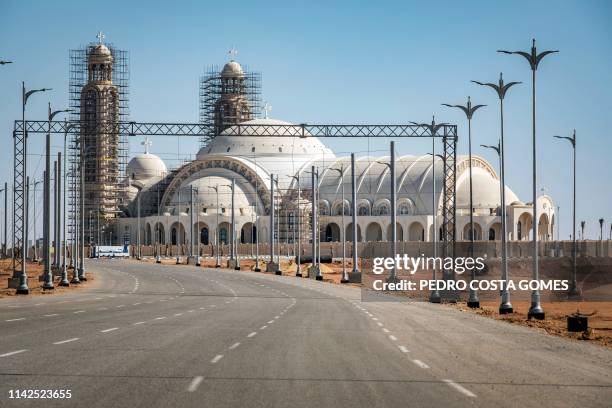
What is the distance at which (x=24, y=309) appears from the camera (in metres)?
37.3

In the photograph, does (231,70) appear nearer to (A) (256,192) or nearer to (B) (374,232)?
(A) (256,192)

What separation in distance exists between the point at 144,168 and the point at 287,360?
164m

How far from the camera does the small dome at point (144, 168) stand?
180m

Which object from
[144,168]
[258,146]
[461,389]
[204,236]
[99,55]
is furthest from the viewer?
[144,168]

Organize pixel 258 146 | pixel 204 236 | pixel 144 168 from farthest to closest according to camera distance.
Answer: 1. pixel 144 168
2. pixel 258 146
3. pixel 204 236

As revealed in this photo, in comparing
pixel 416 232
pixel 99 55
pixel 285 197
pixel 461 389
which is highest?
pixel 99 55

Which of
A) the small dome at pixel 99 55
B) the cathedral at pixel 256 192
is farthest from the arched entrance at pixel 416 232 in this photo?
the small dome at pixel 99 55

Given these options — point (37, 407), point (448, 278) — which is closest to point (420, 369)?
point (37, 407)

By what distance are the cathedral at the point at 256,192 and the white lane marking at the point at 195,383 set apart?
111488 millimetres

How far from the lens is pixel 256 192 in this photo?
14825 cm

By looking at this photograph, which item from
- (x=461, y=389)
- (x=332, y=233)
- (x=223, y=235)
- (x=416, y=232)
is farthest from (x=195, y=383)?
(x=223, y=235)

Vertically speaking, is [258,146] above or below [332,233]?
above

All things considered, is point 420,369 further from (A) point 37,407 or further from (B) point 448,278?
(B) point 448,278

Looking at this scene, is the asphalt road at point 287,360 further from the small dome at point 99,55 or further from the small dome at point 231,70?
the small dome at point 231,70
